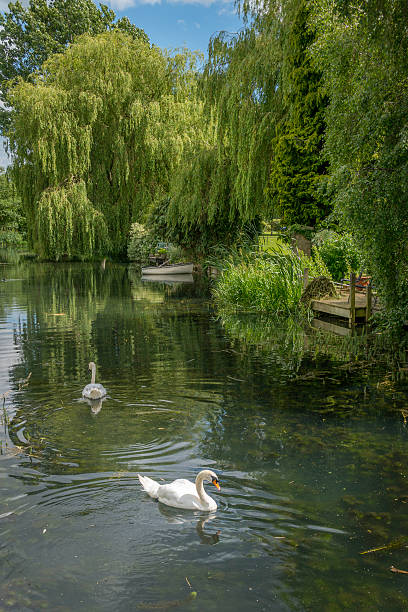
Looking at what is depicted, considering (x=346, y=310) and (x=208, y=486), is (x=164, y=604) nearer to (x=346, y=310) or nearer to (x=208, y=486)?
(x=208, y=486)

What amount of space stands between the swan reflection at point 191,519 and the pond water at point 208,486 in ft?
0.04

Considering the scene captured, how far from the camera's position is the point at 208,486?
16.0ft

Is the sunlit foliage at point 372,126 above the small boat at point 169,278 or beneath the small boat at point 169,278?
above

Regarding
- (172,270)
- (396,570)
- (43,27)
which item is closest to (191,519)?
(396,570)

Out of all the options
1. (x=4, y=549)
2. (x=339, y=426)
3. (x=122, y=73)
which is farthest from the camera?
(x=122, y=73)

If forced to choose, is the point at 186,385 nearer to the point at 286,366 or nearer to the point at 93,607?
the point at 286,366

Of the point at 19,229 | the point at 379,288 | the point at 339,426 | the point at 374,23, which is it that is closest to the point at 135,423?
the point at 339,426

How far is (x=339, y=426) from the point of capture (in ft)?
20.6

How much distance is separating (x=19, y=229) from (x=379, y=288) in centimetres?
5493

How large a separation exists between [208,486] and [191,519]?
53 centimetres

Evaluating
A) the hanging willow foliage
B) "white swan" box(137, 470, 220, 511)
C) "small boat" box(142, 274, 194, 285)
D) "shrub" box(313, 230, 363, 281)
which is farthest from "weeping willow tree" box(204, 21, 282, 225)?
"white swan" box(137, 470, 220, 511)

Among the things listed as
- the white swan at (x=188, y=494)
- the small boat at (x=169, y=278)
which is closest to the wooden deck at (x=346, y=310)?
the white swan at (x=188, y=494)

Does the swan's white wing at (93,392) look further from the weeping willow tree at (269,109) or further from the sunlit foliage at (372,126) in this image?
the weeping willow tree at (269,109)

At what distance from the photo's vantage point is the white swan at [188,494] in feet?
14.4
